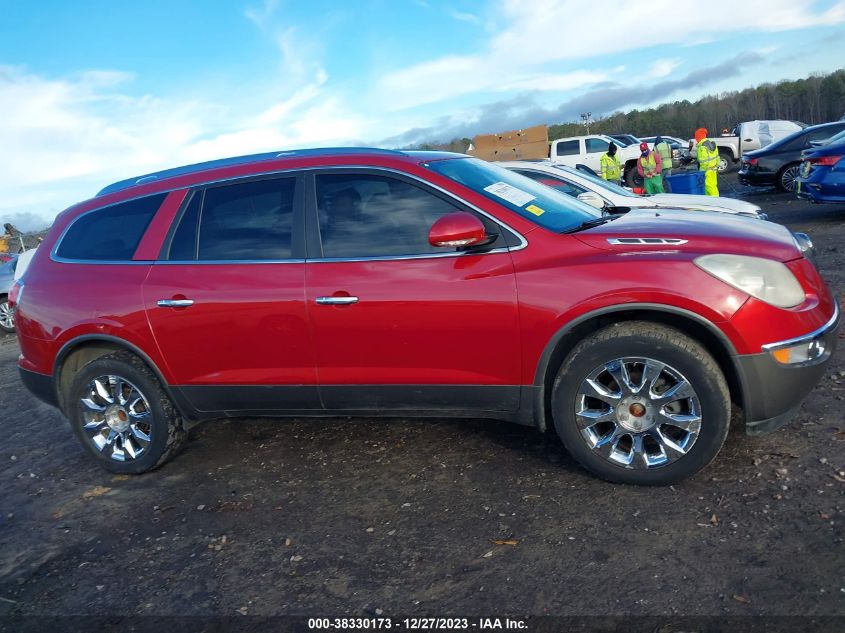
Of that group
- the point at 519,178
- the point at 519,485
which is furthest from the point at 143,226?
the point at 519,485

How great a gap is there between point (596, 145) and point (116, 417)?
75.8 ft

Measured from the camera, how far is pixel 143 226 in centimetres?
429

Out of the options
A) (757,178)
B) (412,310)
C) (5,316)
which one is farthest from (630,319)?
(757,178)

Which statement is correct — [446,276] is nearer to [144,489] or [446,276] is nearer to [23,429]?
[144,489]

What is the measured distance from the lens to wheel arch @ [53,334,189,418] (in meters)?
4.23

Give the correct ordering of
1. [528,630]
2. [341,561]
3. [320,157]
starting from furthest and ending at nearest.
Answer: [320,157]
[341,561]
[528,630]

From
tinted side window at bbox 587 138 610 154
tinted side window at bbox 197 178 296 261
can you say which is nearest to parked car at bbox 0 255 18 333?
tinted side window at bbox 197 178 296 261

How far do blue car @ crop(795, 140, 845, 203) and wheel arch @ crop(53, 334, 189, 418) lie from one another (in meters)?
10.1

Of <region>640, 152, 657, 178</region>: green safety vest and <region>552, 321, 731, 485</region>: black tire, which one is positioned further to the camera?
<region>640, 152, 657, 178</region>: green safety vest

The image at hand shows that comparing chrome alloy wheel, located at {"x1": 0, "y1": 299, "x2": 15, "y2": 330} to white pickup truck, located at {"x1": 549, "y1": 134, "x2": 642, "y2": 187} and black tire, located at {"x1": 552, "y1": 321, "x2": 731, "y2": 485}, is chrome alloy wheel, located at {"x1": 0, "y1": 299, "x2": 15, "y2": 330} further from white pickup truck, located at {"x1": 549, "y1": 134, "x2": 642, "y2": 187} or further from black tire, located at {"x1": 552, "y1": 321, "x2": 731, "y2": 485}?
white pickup truck, located at {"x1": 549, "y1": 134, "x2": 642, "y2": 187}

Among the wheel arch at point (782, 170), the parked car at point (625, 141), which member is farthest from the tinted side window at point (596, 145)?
the wheel arch at point (782, 170)

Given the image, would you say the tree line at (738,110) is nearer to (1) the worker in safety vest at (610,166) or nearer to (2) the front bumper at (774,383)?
(1) the worker in safety vest at (610,166)

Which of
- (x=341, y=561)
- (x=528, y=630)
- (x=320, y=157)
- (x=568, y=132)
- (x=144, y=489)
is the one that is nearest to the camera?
(x=528, y=630)

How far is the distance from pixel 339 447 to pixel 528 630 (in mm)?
2164
